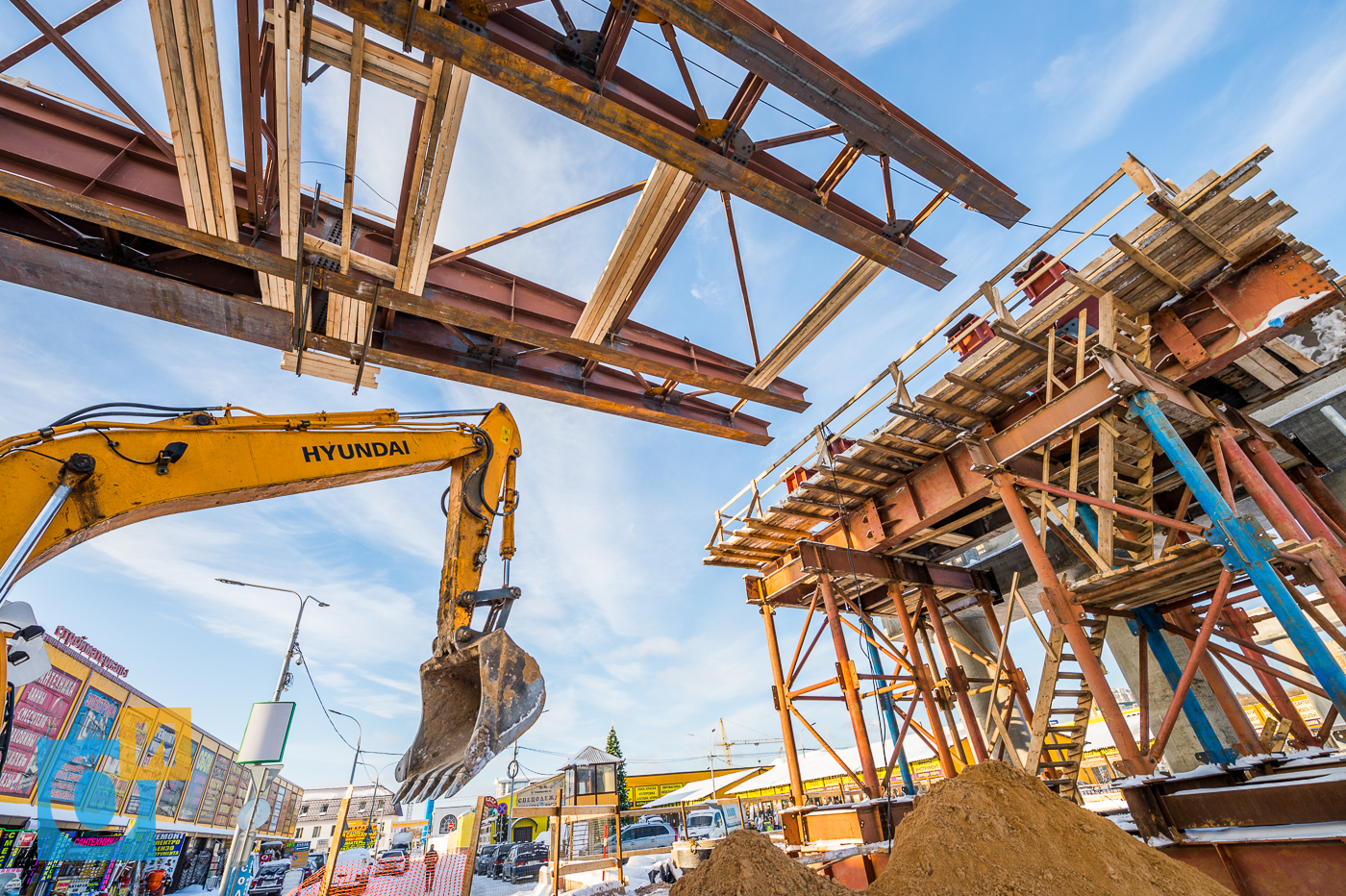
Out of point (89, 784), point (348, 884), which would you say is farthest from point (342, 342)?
point (89, 784)

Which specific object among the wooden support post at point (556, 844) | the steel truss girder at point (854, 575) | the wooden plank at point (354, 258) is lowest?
the wooden support post at point (556, 844)

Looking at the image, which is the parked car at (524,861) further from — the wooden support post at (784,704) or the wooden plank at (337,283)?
the wooden plank at (337,283)

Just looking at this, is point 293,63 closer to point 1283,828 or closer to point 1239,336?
point 1283,828

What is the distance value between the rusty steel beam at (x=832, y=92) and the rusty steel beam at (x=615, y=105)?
584mm

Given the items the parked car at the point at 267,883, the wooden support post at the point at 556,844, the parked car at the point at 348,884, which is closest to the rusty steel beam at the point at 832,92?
the wooden support post at the point at 556,844

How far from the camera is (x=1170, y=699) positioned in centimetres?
1105

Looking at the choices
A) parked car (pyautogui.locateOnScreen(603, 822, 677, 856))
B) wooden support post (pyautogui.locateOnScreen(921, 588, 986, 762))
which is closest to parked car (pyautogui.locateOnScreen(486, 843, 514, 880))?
parked car (pyautogui.locateOnScreen(603, 822, 677, 856))

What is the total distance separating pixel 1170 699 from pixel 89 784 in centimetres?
3542

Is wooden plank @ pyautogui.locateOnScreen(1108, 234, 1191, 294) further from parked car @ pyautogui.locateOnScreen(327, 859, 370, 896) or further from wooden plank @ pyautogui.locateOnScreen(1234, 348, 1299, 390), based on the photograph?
parked car @ pyautogui.locateOnScreen(327, 859, 370, 896)

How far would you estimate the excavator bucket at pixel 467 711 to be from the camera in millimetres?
3699

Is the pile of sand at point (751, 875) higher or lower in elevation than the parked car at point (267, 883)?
higher

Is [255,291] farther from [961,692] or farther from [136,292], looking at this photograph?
[961,692]

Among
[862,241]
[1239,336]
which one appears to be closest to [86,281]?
[862,241]

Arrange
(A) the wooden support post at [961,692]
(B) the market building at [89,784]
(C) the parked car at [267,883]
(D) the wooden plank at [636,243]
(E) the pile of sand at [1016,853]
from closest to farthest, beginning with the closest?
1. (E) the pile of sand at [1016,853]
2. (D) the wooden plank at [636,243]
3. (A) the wooden support post at [961,692]
4. (B) the market building at [89,784]
5. (C) the parked car at [267,883]
